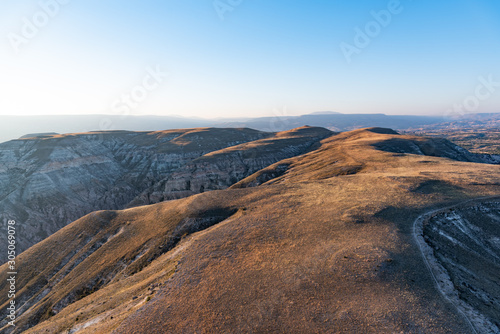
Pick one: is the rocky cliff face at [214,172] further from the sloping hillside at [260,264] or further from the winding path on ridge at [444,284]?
the winding path on ridge at [444,284]

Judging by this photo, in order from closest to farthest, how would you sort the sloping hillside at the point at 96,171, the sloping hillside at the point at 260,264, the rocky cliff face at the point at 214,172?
the sloping hillside at the point at 260,264
the sloping hillside at the point at 96,171
the rocky cliff face at the point at 214,172

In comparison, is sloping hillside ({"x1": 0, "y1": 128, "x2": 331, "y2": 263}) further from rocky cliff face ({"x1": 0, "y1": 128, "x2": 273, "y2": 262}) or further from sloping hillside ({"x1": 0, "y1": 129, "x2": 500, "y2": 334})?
sloping hillside ({"x1": 0, "y1": 129, "x2": 500, "y2": 334})

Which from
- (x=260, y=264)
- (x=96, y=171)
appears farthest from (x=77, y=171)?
(x=260, y=264)

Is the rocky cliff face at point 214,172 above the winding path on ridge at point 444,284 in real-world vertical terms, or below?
below

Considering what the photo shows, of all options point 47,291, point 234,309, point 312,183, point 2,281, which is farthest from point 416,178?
point 2,281

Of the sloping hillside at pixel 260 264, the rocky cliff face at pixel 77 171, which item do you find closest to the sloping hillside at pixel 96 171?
the rocky cliff face at pixel 77 171

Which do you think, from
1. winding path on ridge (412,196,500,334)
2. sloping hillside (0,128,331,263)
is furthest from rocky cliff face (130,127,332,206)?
winding path on ridge (412,196,500,334)

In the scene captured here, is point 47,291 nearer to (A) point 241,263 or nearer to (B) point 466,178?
(A) point 241,263
